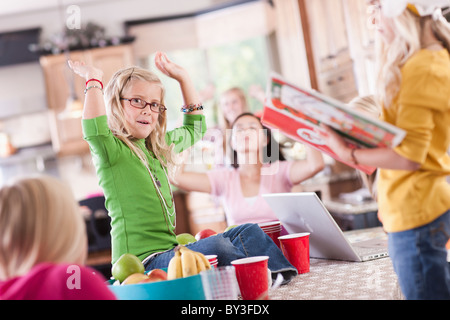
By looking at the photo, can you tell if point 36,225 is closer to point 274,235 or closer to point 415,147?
point 415,147

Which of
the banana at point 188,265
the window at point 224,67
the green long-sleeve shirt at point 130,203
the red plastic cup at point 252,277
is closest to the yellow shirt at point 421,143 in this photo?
the red plastic cup at point 252,277

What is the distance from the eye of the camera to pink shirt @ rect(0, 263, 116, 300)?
2.75ft

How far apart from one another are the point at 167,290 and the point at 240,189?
1.25 meters

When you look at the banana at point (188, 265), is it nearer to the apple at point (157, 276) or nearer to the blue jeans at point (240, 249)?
the apple at point (157, 276)

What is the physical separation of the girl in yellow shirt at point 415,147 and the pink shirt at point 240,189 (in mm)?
1049

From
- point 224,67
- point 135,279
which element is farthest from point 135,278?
point 224,67

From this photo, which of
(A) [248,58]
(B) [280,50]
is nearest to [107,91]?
(B) [280,50]

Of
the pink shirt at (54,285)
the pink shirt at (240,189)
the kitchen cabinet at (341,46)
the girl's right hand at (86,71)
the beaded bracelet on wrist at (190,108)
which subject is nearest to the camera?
the pink shirt at (54,285)

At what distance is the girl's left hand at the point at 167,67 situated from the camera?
1430 millimetres

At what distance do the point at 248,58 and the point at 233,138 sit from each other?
3.69 metres

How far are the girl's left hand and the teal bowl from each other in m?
0.65

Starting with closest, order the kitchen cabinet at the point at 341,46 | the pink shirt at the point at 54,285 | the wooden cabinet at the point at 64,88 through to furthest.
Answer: the pink shirt at the point at 54,285
the kitchen cabinet at the point at 341,46
the wooden cabinet at the point at 64,88

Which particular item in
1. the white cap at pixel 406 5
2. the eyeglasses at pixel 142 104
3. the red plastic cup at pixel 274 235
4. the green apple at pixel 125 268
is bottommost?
the red plastic cup at pixel 274 235

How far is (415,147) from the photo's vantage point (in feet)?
3.10
